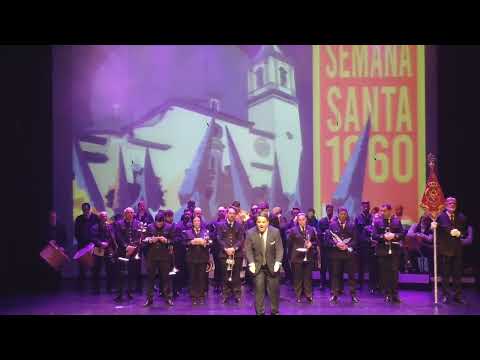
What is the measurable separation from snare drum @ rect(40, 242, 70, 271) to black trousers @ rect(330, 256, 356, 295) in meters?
5.59

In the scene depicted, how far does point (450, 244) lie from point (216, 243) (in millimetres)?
4695

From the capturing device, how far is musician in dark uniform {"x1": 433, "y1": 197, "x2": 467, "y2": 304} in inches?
501

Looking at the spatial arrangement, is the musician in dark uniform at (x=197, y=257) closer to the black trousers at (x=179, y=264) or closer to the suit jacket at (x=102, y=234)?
the black trousers at (x=179, y=264)

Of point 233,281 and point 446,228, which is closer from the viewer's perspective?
point 446,228

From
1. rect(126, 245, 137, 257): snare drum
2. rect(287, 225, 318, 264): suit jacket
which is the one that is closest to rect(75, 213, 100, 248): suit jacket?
rect(126, 245, 137, 257): snare drum

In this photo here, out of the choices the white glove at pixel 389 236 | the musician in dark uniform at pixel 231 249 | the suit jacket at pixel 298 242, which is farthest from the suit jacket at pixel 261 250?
the white glove at pixel 389 236

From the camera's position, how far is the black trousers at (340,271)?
525 inches

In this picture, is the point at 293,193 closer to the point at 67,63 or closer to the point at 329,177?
the point at 329,177

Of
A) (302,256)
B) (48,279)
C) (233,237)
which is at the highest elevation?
(233,237)

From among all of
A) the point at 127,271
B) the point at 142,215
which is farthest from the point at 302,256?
the point at 127,271

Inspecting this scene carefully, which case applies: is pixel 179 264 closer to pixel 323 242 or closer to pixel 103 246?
pixel 103 246

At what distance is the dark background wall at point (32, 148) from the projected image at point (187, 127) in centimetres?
118

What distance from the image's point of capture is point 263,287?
1120cm
